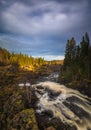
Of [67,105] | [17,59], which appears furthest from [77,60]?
[17,59]

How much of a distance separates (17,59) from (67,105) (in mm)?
49462

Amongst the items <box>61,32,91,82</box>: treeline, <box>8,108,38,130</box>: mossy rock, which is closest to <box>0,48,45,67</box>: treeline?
<box>61,32,91,82</box>: treeline

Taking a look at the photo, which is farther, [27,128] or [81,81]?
[81,81]

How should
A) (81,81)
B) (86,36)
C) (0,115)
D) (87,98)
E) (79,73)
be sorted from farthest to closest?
1. (86,36)
2. (79,73)
3. (81,81)
4. (87,98)
5. (0,115)

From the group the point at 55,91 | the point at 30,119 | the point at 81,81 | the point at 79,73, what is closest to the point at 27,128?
the point at 30,119

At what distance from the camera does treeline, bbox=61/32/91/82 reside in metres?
33.1

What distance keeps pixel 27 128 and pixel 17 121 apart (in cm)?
151

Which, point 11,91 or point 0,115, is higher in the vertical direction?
point 11,91

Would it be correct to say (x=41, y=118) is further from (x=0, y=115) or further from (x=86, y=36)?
(x=86, y=36)

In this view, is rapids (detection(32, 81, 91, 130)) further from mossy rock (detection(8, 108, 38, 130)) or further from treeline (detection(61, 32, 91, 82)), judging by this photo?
treeline (detection(61, 32, 91, 82))

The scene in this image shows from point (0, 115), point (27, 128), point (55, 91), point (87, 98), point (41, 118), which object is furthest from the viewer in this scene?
point (55, 91)

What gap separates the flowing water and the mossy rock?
2055mm

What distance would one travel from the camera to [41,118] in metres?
20.9

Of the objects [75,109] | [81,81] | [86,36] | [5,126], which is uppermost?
[86,36]
